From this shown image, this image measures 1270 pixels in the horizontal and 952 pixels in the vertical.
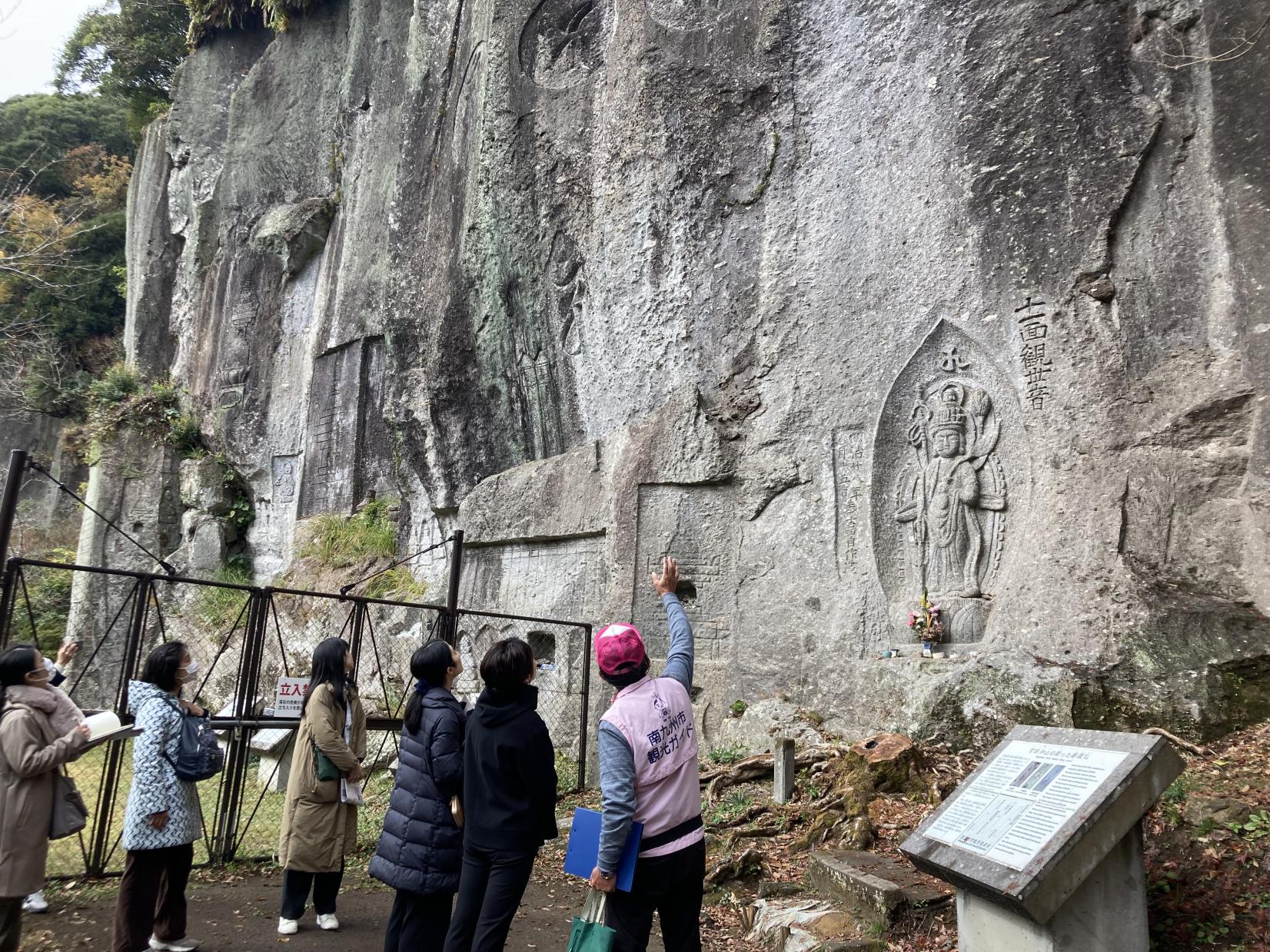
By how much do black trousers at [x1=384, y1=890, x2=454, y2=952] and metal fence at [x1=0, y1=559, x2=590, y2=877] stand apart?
2.29m

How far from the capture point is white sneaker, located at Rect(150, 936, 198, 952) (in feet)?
14.3

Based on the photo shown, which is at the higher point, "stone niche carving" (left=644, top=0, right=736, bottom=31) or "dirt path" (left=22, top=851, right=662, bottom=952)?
"stone niche carving" (left=644, top=0, right=736, bottom=31)

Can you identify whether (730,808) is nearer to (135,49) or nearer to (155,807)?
(155,807)

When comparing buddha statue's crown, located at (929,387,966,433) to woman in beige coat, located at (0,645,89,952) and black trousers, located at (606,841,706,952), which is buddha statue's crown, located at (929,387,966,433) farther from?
woman in beige coat, located at (0,645,89,952)

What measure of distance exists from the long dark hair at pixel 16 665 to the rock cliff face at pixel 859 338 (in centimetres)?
578

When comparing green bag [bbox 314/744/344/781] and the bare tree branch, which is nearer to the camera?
green bag [bbox 314/744/344/781]

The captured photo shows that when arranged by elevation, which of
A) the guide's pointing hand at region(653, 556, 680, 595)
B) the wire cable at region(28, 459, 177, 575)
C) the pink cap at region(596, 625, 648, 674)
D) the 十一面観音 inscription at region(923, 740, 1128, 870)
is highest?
the wire cable at region(28, 459, 177, 575)

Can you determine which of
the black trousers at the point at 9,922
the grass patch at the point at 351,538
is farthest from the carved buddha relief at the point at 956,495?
the grass patch at the point at 351,538

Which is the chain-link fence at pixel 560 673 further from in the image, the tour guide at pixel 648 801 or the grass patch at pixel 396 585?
the tour guide at pixel 648 801

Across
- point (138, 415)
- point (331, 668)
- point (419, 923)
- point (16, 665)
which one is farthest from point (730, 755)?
point (138, 415)

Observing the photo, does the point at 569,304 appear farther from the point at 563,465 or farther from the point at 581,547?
the point at 581,547

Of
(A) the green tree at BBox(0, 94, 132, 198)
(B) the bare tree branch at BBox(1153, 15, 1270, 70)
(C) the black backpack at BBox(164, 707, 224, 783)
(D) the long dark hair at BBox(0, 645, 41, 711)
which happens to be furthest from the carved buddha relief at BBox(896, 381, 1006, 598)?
(A) the green tree at BBox(0, 94, 132, 198)

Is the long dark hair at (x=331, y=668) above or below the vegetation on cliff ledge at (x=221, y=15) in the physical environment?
below

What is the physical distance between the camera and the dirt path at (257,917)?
4.72 m
